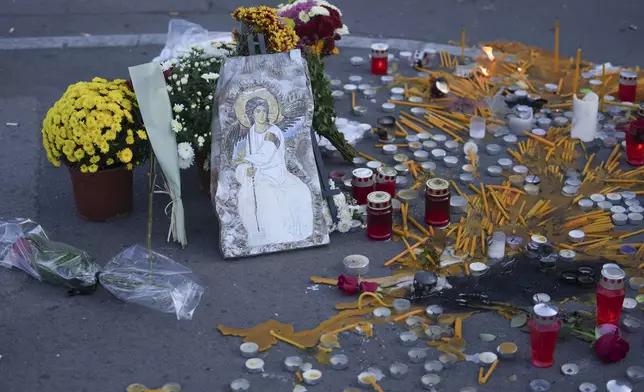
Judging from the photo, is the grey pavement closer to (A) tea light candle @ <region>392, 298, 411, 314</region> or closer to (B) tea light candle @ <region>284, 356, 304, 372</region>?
(B) tea light candle @ <region>284, 356, 304, 372</region>

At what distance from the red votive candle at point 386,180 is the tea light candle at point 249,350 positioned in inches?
66.8

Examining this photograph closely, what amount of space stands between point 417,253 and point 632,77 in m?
2.82

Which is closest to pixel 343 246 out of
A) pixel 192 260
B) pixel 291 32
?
pixel 192 260

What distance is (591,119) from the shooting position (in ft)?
23.1

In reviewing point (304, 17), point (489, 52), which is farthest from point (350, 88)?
point (304, 17)

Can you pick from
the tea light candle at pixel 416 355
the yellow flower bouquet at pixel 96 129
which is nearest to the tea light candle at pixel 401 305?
the tea light candle at pixel 416 355

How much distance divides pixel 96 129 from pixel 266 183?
3.37ft

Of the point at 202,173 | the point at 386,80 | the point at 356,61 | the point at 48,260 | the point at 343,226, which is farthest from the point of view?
the point at 356,61

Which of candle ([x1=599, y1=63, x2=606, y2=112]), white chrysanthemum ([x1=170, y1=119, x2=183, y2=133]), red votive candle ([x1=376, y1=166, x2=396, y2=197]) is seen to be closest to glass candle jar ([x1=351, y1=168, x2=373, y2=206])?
red votive candle ([x1=376, y1=166, x2=396, y2=197])

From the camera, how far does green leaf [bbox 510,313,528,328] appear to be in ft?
17.0

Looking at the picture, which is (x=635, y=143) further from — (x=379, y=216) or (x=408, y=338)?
(x=408, y=338)

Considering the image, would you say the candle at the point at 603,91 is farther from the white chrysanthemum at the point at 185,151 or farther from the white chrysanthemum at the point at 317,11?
the white chrysanthemum at the point at 185,151

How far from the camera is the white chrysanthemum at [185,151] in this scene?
582cm

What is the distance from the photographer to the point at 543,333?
15.7 feet
